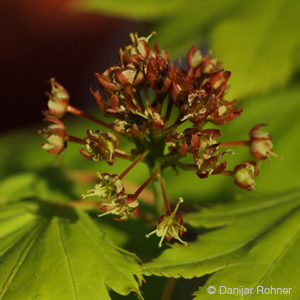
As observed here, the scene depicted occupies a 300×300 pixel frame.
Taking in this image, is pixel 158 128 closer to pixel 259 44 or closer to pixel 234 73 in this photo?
pixel 234 73

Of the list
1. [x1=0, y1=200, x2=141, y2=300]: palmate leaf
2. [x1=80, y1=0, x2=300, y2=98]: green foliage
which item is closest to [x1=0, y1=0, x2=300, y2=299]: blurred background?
[x1=80, y1=0, x2=300, y2=98]: green foliage

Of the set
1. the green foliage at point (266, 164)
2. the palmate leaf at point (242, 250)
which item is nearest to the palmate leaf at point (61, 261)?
the palmate leaf at point (242, 250)

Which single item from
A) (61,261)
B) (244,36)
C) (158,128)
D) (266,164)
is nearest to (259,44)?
(244,36)

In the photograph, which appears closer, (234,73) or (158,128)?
(158,128)

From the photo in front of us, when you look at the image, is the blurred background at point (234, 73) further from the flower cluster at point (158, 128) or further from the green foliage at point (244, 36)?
the flower cluster at point (158, 128)

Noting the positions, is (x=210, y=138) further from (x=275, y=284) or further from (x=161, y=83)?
(x=275, y=284)

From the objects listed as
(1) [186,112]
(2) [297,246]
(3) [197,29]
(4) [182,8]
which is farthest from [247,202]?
(4) [182,8]

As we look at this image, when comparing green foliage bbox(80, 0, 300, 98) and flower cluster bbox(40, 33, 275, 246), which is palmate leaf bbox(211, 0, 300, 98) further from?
flower cluster bbox(40, 33, 275, 246)
